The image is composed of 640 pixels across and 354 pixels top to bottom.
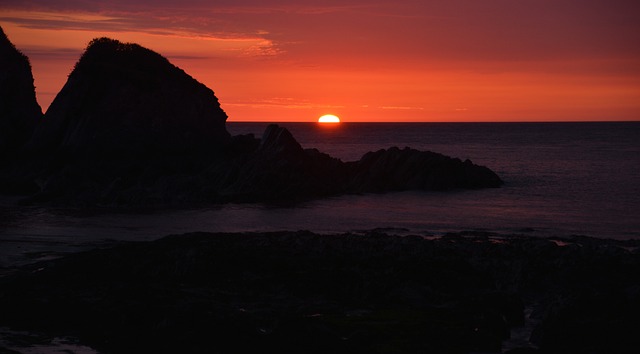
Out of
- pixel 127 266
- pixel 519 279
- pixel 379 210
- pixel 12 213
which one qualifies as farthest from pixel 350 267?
pixel 12 213

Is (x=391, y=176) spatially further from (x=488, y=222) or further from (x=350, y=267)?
(x=350, y=267)

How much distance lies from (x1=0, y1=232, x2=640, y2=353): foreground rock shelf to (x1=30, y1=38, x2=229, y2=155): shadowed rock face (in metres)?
31.3

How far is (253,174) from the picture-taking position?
61.9 metres

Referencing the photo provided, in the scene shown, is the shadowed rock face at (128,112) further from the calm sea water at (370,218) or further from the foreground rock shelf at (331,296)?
the foreground rock shelf at (331,296)

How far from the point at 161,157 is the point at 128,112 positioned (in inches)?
195

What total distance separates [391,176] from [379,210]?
A: 14253 mm

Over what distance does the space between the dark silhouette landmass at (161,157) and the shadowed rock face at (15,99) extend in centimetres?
150

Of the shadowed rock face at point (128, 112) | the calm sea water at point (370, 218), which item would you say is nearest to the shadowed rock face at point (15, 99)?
the shadowed rock face at point (128, 112)

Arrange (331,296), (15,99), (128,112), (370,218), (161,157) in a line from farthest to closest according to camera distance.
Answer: (15,99) → (128,112) → (161,157) → (370,218) → (331,296)

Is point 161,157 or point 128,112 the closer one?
point 161,157

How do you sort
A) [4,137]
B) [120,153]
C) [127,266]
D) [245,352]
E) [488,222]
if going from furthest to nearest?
[4,137], [120,153], [488,222], [127,266], [245,352]

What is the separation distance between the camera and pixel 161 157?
65.6 meters

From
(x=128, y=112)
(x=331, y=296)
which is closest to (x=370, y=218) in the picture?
(x=331, y=296)

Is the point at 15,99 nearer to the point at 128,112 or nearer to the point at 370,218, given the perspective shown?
the point at 128,112
